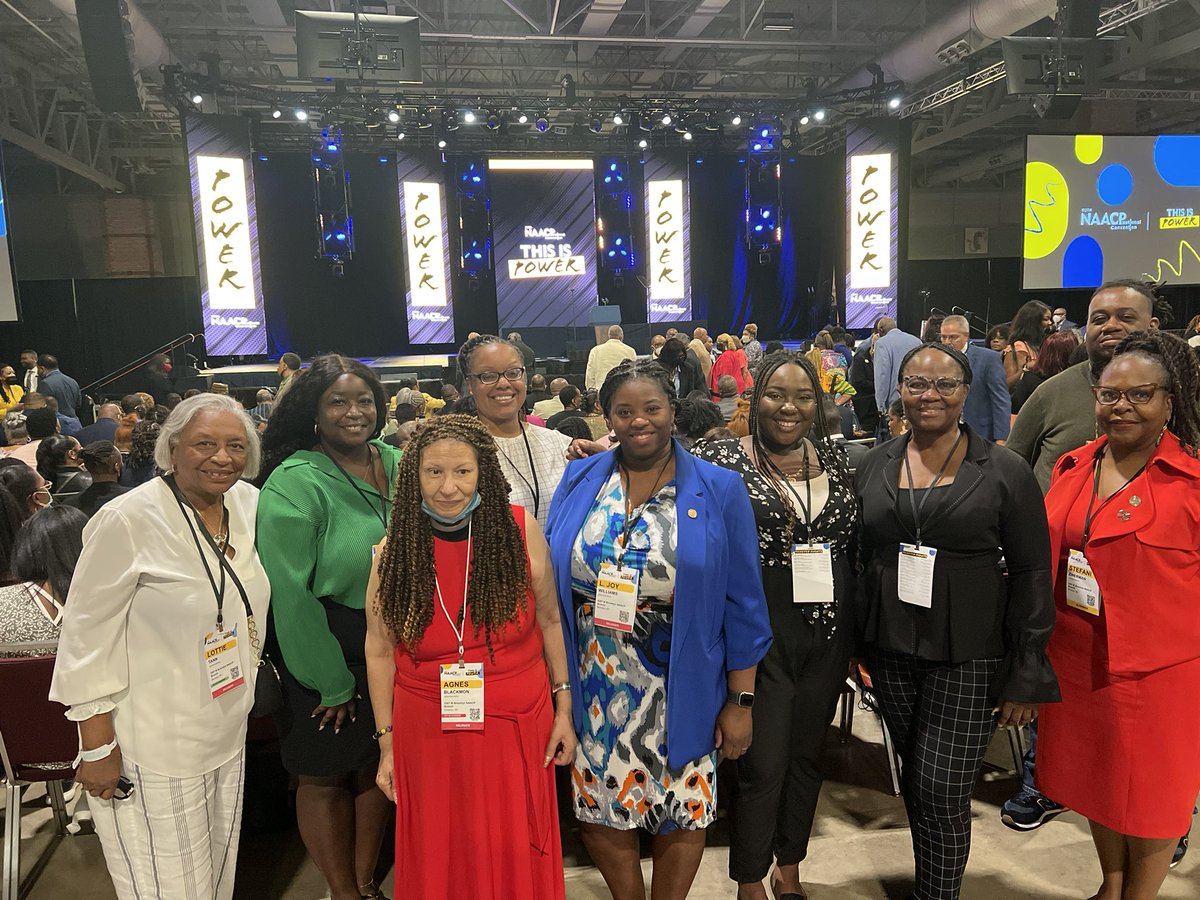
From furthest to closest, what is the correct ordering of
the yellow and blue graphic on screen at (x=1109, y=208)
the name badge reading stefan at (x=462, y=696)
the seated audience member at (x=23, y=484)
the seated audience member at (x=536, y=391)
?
the yellow and blue graphic on screen at (x=1109, y=208) → the seated audience member at (x=536, y=391) → the seated audience member at (x=23, y=484) → the name badge reading stefan at (x=462, y=696)

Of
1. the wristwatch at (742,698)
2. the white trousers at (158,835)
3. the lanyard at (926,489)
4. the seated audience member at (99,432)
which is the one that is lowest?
the white trousers at (158,835)

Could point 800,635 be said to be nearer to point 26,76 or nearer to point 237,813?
point 237,813

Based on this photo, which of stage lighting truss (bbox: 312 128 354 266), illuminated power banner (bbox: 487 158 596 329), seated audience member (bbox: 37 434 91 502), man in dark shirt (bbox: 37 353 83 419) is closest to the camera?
seated audience member (bbox: 37 434 91 502)

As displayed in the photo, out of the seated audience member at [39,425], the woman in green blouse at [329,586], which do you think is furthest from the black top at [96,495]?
the seated audience member at [39,425]

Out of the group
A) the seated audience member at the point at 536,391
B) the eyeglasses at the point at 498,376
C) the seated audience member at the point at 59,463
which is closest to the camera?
the eyeglasses at the point at 498,376

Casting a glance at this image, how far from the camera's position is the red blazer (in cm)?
215

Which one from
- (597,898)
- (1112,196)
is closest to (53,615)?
(597,898)

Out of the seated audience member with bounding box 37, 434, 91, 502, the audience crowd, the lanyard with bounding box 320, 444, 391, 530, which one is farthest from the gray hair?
the seated audience member with bounding box 37, 434, 91, 502

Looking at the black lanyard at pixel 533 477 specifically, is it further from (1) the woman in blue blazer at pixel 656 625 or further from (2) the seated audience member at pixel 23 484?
(2) the seated audience member at pixel 23 484

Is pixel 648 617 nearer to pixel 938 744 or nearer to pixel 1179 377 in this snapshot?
pixel 938 744

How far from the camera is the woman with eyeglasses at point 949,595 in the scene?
2139 mm

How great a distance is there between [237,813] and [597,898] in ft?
3.76

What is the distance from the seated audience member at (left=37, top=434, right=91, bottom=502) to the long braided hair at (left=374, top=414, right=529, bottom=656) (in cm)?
332

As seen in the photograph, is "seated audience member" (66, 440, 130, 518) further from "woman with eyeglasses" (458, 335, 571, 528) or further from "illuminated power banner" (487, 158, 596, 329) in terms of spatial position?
"illuminated power banner" (487, 158, 596, 329)
